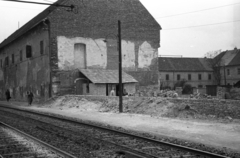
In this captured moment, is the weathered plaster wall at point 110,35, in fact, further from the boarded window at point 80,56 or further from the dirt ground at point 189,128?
the dirt ground at point 189,128

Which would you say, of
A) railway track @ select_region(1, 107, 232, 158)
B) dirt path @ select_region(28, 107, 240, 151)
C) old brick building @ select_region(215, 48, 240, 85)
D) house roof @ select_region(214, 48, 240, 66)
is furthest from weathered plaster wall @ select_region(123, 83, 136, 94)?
house roof @ select_region(214, 48, 240, 66)

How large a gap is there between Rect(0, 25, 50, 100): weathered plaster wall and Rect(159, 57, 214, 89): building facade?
30135 millimetres

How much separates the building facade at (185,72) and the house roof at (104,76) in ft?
97.1

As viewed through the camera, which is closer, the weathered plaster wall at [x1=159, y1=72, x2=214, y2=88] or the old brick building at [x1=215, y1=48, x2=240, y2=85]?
the old brick building at [x1=215, y1=48, x2=240, y2=85]

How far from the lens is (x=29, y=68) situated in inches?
1420

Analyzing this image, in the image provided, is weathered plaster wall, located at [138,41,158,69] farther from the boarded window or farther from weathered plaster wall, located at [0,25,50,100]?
weathered plaster wall, located at [0,25,50,100]

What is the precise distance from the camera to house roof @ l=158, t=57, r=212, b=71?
6350 centimetres

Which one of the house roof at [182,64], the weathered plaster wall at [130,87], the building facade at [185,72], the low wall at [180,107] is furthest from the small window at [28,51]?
the house roof at [182,64]

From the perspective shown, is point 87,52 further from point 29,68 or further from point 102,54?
point 29,68

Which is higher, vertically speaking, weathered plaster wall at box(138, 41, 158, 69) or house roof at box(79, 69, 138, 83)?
weathered plaster wall at box(138, 41, 158, 69)

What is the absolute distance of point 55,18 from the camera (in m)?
30.3

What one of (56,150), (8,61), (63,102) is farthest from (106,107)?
(8,61)

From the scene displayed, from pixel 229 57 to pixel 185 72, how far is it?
9523mm

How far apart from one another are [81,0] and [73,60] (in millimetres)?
6423
